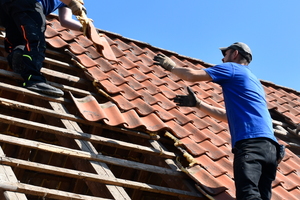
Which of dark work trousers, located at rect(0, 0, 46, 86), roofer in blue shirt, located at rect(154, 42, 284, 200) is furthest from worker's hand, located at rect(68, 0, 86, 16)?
roofer in blue shirt, located at rect(154, 42, 284, 200)

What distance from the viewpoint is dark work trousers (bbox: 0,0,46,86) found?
150 inches

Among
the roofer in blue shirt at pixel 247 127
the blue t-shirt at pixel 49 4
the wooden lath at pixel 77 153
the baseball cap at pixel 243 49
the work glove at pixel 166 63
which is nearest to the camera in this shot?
the wooden lath at pixel 77 153

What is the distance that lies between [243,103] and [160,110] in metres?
1.30

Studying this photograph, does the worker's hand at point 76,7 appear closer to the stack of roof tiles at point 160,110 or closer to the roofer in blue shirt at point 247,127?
the stack of roof tiles at point 160,110

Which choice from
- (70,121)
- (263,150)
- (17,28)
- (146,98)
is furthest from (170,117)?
(17,28)

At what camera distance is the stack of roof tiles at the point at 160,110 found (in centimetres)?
369

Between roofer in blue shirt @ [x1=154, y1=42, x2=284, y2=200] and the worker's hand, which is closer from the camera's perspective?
roofer in blue shirt @ [x1=154, y1=42, x2=284, y2=200]

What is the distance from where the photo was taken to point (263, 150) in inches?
120

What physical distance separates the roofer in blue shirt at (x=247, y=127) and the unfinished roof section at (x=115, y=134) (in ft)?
1.36

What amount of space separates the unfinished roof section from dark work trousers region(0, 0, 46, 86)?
0.17 metres

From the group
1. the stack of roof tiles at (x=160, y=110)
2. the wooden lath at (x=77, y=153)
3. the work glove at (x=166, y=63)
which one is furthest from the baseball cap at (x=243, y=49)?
the wooden lath at (x=77, y=153)

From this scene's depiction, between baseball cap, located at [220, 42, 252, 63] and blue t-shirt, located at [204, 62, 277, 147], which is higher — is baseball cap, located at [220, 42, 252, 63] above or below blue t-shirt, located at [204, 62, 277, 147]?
above

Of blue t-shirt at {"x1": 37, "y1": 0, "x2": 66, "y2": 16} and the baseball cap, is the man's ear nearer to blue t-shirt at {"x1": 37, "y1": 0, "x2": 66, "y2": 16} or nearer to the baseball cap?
the baseball cap

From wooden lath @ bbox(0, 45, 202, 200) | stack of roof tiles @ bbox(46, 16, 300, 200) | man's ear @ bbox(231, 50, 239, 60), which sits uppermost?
man's ear @ bbox(231, 50, 239, 60)
